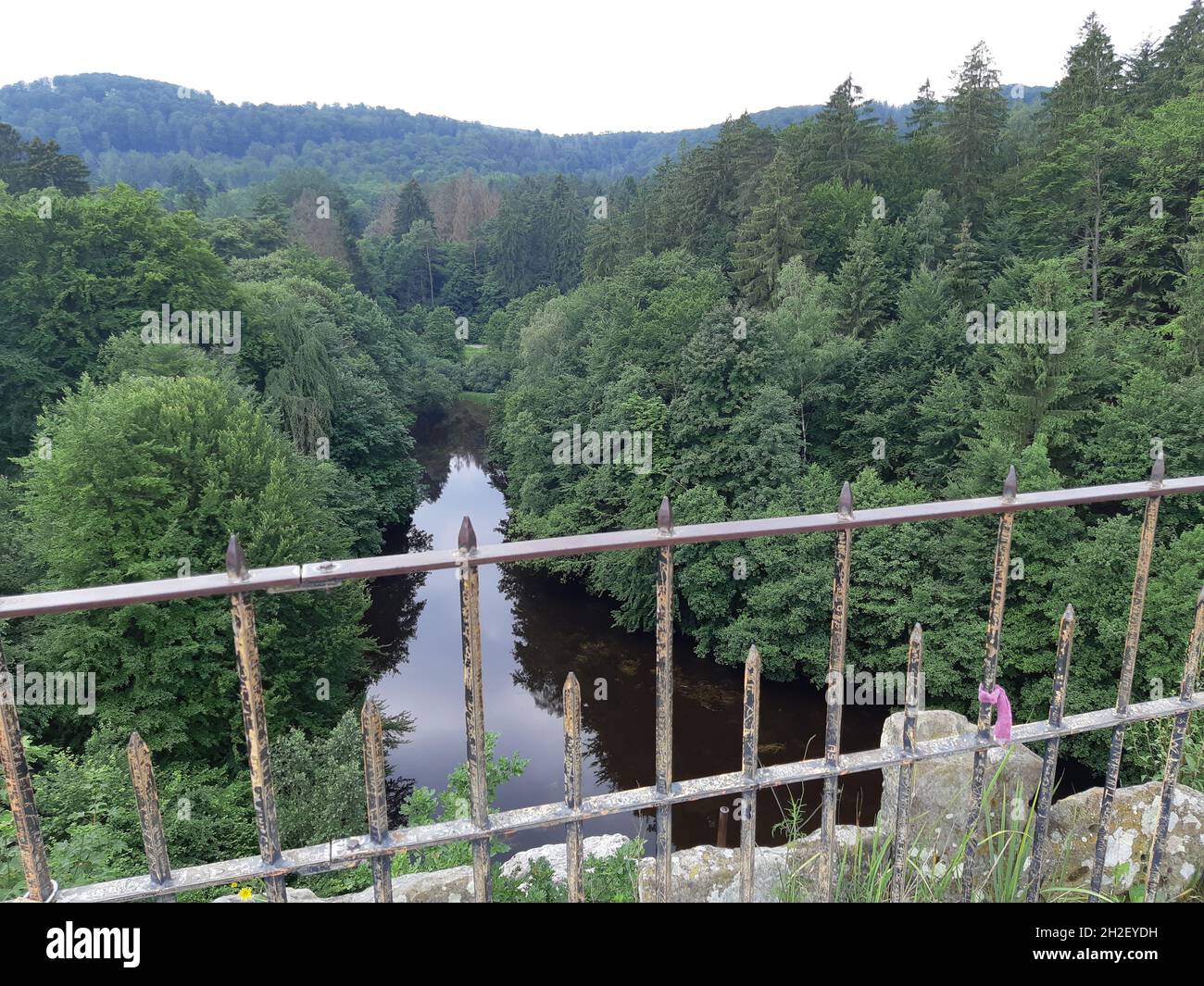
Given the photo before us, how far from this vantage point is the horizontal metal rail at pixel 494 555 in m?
2.29

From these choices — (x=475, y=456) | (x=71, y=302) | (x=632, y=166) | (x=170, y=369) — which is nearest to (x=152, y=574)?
(x=170, y=369)

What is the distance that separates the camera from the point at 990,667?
10.7ft

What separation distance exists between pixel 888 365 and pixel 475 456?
2613 cm

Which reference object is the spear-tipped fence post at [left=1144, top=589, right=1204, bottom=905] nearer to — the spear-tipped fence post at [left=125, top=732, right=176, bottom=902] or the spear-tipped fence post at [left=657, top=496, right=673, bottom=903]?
the spear-tipped fence post at [left=657, top=496, right=673, bottom=903]

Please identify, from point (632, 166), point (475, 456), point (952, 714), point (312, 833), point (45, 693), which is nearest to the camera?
point (952, 714)

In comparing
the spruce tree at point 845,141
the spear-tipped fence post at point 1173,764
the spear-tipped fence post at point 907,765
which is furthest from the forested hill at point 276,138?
the spear-tipped fence post at point 907,765

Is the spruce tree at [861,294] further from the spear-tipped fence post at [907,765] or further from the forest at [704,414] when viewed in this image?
the spear-tipped fence post at [907,765]

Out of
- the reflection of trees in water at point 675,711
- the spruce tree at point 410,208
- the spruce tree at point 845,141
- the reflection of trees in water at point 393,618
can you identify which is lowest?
the reflection of trees in water at point 675,711

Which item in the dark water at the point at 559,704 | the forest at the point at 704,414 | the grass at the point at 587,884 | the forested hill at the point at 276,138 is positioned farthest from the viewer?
the forested hill at the point at 276,138

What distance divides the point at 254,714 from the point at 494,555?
2.67 ft

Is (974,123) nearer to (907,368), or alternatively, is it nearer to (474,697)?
(907,368)

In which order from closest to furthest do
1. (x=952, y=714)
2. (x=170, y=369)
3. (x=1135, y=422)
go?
(x=952, y=714) → (x=1135, y=422) → (x=170, y=369)

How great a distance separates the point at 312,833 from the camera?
14.0 meters
